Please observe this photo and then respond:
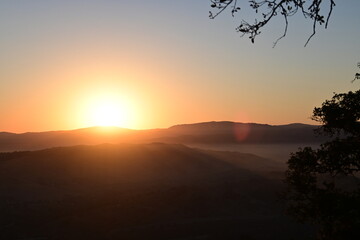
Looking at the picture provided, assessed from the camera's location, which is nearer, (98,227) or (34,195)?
(98,227)

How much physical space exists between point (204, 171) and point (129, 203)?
2249 centimetres

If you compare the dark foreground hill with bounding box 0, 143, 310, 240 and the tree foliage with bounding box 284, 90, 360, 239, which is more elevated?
the tree foliage with bounding box 284, 90, 360, 239

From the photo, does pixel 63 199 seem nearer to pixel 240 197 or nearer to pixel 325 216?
pixel 240 197

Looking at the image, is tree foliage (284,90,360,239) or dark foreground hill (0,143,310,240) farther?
dark foreground hill (0,143,310,240)

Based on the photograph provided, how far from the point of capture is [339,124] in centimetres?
1021

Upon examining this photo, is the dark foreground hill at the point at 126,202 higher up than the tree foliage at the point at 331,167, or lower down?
lower down

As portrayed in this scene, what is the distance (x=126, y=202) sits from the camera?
28219mm

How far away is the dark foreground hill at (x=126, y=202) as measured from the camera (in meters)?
22.6

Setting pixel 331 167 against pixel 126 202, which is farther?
pixel 126 202

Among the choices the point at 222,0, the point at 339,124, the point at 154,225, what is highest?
the point at 222,0

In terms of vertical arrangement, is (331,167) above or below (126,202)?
above

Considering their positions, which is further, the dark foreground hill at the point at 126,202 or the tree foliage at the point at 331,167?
the dark foreground hill at the point at 126,202

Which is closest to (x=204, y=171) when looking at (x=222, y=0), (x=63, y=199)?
(x=63, y=199)

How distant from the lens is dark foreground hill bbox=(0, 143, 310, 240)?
2262 cm
